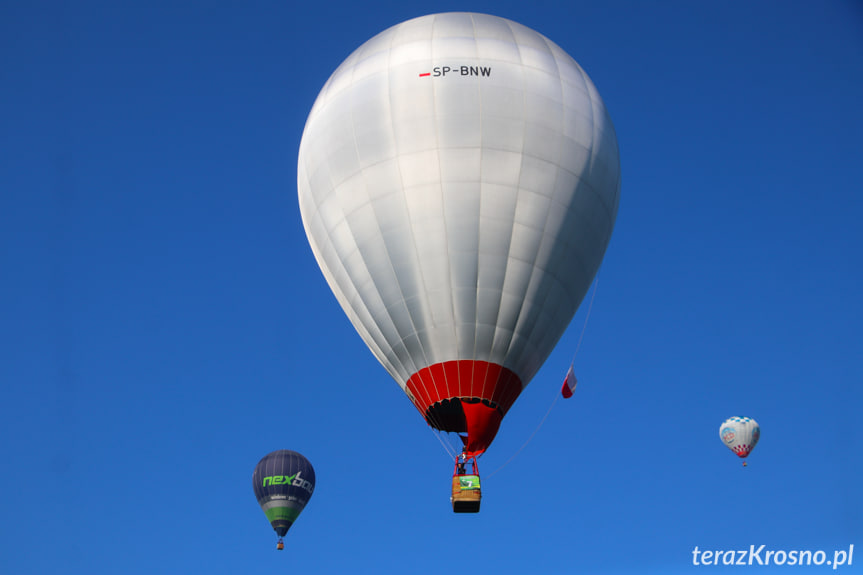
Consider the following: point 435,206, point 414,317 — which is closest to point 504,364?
point 414,317

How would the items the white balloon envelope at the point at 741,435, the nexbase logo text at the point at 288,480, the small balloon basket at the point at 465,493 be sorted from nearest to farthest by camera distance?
the small balloon basket at the point at 465,493
the nexbase logo text at the point at 288,480
the white balloon envelope at the point at 741,435

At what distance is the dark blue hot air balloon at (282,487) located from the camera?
122ft

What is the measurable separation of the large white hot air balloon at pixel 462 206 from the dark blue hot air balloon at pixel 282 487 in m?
16.0

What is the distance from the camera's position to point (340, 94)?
2300cm

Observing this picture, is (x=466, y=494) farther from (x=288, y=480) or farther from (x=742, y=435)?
(x=742, y=435)

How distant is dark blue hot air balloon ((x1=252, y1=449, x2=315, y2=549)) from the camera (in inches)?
1464

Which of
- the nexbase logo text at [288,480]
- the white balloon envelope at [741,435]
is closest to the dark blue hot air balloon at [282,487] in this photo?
the nexbase logo text at [288,480]

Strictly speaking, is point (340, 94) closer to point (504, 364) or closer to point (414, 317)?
point (414, 317)

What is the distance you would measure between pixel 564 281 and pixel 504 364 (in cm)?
230

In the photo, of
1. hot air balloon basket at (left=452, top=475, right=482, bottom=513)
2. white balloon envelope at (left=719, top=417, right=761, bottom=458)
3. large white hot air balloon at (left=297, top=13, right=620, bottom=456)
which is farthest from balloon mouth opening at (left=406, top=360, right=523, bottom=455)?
white balloon envelope at (left=719, top=417, right=761, bottom=458)

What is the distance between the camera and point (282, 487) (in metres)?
37.3

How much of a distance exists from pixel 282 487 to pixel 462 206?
62.7 ft

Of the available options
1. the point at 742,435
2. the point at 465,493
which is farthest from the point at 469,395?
the point at 742,435

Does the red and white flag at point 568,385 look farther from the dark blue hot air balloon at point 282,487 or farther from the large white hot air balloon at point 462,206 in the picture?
the dark blue hot air balloon at point 282,487
